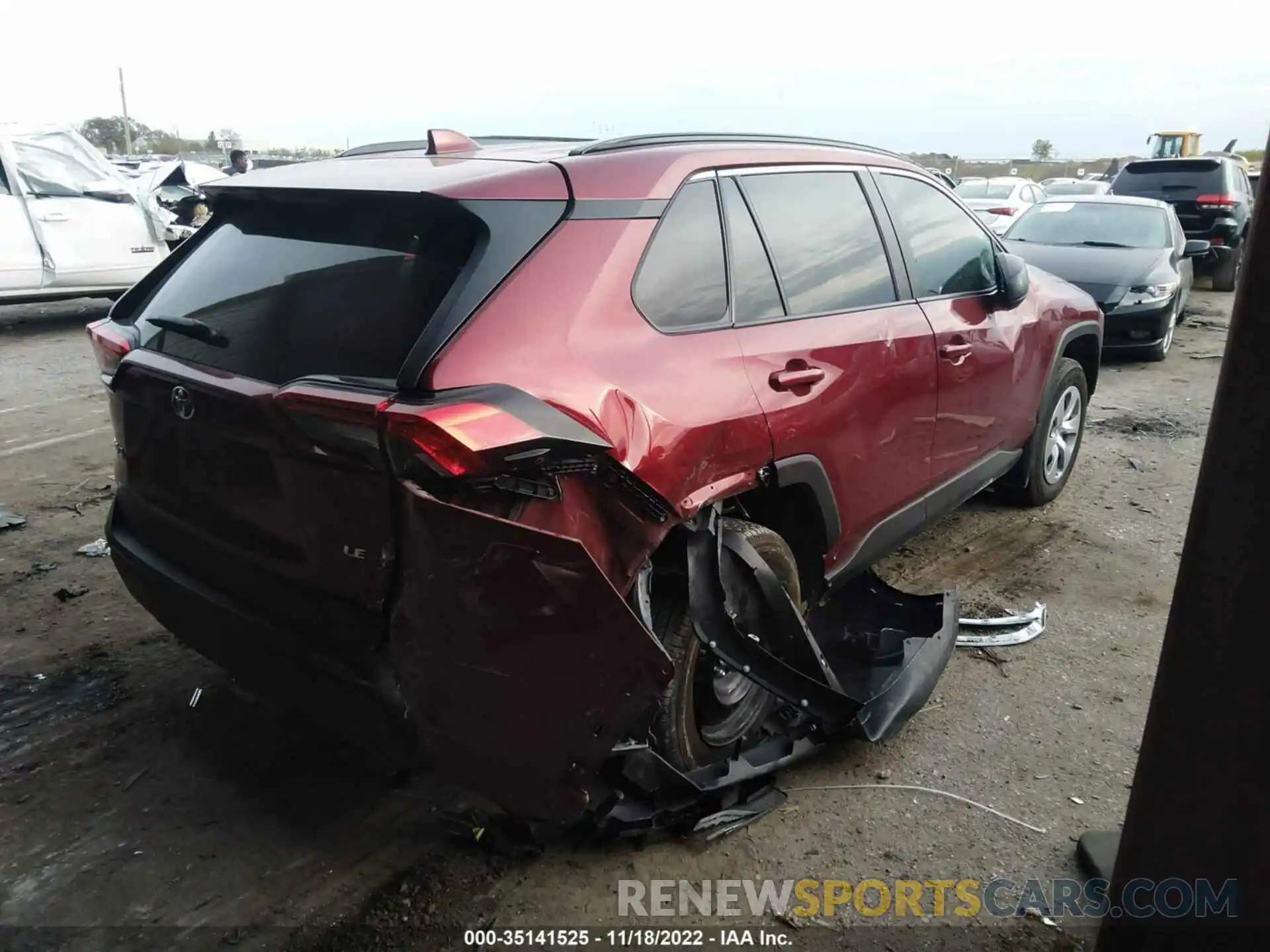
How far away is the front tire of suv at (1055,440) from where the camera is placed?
4.98m

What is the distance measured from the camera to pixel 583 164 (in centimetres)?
248

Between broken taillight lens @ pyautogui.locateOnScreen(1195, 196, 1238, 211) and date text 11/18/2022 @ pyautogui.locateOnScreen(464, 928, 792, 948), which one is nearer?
date text 11/18/2022 @ pyautogui.locateOnScreen(464, 928, 792, 948)

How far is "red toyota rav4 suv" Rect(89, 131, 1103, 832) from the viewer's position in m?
2.08

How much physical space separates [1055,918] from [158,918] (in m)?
2.32

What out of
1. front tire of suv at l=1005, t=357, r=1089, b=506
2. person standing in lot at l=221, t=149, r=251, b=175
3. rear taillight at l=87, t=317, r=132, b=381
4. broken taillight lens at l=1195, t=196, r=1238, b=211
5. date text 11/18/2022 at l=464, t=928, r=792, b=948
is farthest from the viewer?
broken taillight lens at l=1195, t=196, r=1238, b=211

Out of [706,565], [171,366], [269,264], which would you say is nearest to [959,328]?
[706,565]

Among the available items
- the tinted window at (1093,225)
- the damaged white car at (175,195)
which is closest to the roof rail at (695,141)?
the tinted window at (1093,225)

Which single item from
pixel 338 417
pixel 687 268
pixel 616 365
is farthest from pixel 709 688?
pixel 338 417

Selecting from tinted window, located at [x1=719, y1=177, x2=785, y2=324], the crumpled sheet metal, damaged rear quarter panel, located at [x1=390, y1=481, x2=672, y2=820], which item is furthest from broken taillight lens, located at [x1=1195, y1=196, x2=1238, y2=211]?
damaged rear quarter panel, located at [x1=390, y1=481, x2=672, y2=820]

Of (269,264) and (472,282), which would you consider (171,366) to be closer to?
(269,264)

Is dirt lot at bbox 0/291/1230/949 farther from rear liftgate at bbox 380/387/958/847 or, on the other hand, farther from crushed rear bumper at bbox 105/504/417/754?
rear liftgate at bbox 380/387/958/847

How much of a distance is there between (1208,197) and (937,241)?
12558 millimetres

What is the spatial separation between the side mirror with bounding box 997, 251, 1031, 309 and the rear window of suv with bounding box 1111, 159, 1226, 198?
37.9 feet

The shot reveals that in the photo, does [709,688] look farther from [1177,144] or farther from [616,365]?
[1177,144]
